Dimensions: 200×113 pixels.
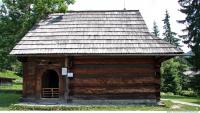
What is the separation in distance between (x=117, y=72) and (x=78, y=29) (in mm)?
3778

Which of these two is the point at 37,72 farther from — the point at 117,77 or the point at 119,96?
the point at 119,96

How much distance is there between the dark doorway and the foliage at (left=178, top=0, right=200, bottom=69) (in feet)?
52.2

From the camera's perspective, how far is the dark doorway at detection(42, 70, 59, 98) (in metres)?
23.6

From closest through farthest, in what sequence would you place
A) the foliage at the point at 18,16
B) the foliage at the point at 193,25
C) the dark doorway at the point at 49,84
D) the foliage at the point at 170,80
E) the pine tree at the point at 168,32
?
1. the dark doorway at the point at 49,84
2. the foliage at the point at 18,16
3. the foliage at the point at 193,25
4. the foliage at the point at 170,80
5. the pine tree at the point at 168,32

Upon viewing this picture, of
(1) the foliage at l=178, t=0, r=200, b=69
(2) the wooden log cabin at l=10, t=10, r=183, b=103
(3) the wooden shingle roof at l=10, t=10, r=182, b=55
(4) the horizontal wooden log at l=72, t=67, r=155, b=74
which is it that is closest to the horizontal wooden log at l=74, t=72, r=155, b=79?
(2) the wooden log cabin at l=10, t=10, r=183, b=103

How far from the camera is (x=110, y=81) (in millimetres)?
22625

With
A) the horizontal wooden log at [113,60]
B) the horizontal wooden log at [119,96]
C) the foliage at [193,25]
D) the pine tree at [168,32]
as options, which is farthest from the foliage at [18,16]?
the pine tree at [168,32]

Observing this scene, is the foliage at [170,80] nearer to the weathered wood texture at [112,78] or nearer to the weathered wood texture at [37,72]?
the weathered wood texture at [112,78]

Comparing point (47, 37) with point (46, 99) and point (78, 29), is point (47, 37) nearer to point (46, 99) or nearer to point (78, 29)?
point (78, 29)

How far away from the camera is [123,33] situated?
23844 millimetres

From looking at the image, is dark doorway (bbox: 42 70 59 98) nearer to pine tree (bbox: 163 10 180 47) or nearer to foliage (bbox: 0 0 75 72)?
foliage (bbox: 0 0 75 72)

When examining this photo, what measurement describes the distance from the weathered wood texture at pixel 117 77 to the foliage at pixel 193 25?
17901 mm

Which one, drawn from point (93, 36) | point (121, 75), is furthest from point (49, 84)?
point (121, 75)

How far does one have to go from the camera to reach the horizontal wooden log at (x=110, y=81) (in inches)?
891
